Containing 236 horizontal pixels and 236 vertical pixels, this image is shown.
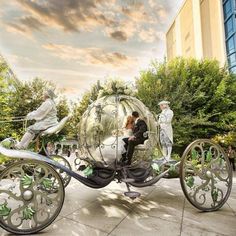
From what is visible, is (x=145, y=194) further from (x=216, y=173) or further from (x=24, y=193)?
(x=24, y=193)

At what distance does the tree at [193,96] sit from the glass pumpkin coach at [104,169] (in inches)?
386

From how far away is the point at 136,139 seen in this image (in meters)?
5.09

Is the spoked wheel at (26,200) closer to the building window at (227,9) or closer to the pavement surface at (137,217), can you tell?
the pavement surface at (137,217)

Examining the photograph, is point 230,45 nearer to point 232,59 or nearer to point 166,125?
point 232,59

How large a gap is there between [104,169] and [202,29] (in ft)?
108

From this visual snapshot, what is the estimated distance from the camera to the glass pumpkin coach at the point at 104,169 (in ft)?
12.2

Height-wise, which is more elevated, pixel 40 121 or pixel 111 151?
pixel 40 121

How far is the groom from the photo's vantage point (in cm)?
506

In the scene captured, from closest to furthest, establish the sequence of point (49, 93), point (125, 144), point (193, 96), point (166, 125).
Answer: point (125, 144) → point (49, 93) → point (166, 125) → point (193, 96)

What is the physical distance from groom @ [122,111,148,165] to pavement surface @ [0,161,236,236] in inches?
39.9

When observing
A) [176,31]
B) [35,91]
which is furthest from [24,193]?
[176,31]

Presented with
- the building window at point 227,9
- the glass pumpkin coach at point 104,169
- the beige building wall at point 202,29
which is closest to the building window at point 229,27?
the beige building wall at point 202,29

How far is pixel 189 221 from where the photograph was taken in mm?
4227

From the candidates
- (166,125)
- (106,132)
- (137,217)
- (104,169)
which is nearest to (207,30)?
(166,125)
